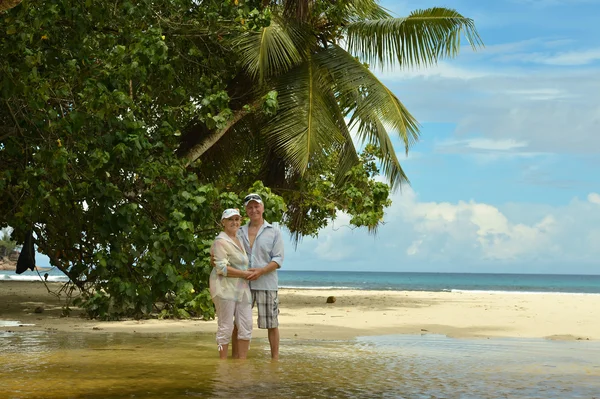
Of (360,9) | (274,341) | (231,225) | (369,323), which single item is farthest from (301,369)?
(360,9)

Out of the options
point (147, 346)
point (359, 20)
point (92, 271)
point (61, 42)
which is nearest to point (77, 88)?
point (61, 42)

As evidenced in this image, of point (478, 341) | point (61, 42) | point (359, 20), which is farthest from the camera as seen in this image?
point (359, 20)

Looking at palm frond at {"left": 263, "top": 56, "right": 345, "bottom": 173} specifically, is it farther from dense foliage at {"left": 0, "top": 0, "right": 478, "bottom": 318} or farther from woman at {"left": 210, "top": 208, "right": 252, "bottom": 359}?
woman at {"left": 210, "top": 208, "right": 252, "bottom": 359}

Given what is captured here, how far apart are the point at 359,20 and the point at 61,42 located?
27.0ft

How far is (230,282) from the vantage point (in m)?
7.23

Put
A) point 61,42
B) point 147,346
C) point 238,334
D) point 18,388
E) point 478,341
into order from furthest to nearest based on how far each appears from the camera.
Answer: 1. point 61,42
2. point 478,341
3. point 147,346
4. point 238,334
5. point 18,388

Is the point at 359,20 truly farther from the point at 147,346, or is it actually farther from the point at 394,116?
the point at 147,346

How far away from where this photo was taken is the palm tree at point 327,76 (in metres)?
15.4

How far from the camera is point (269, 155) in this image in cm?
1762

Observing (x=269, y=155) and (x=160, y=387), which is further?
(x=269, y=155)

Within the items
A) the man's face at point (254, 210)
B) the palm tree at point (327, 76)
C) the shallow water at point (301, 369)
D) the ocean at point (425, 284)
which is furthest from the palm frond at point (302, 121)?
the ocean at point (425, 284)

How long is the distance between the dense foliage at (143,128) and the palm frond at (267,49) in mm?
57

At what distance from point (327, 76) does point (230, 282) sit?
34.0 ft

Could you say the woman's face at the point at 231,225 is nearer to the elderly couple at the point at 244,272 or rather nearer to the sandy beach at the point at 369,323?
the elderly couple at the point at 244,272
